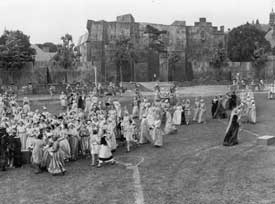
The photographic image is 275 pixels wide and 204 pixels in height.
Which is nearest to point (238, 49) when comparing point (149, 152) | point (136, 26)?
point (136, 26)

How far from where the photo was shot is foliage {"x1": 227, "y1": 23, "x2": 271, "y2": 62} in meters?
64.9

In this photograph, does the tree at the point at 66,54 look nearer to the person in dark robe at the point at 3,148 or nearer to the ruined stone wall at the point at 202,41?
the ruined stone wall at the point at 202,41

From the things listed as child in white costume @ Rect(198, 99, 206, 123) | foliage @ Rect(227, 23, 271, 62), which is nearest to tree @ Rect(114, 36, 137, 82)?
foliage @ Rect(227, 23, 271, 62)

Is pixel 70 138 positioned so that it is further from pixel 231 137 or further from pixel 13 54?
pixel 13 54

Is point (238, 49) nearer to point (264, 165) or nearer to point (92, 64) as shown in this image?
point (92, 64)


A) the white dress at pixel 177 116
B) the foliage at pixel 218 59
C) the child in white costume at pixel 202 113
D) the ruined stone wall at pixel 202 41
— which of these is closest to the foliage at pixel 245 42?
the ruined stone wall at pixel 202 41

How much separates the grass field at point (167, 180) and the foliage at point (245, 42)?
5205cm

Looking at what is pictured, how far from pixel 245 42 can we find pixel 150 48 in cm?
1718

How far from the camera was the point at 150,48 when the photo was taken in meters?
59.2

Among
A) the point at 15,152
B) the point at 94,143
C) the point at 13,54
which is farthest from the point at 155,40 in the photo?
the point at 15,152

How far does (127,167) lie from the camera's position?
42.4ft

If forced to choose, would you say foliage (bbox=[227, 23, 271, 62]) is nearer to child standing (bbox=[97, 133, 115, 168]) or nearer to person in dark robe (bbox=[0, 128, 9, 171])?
child standing (bbox=[97, 133, 115, 168])

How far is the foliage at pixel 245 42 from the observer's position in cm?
6488

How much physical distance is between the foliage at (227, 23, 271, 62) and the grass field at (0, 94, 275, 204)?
171 feet
